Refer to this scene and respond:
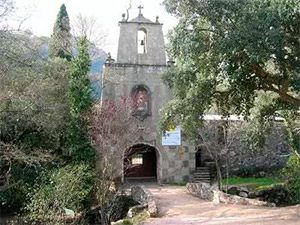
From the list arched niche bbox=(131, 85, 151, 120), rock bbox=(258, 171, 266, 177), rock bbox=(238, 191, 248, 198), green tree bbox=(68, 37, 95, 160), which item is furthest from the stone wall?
green tree bbox=(68, 37, 95, 160)

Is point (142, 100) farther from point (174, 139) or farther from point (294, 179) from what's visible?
point (294, 179)

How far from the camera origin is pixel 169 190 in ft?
65.7

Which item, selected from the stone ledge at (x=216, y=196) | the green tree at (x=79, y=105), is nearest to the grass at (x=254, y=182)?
the stone ledge at (x=216, y=196)

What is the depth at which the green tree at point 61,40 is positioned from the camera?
949 inches

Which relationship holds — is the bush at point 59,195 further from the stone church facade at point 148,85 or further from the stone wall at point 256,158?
the stone wall at point 256,158

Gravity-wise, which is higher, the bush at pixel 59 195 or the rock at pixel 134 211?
the bush at pixel 59 195

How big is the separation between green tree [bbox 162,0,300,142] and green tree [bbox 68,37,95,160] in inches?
262

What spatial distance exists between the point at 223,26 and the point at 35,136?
11957mm

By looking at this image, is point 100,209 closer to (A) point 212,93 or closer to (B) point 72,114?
(B) point 72,114

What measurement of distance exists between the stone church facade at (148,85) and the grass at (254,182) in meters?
2.69

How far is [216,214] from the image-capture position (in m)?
13.1

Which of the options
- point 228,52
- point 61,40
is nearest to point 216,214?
point 228,52

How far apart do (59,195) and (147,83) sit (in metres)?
10.6

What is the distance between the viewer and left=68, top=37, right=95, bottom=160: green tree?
18422 mm
